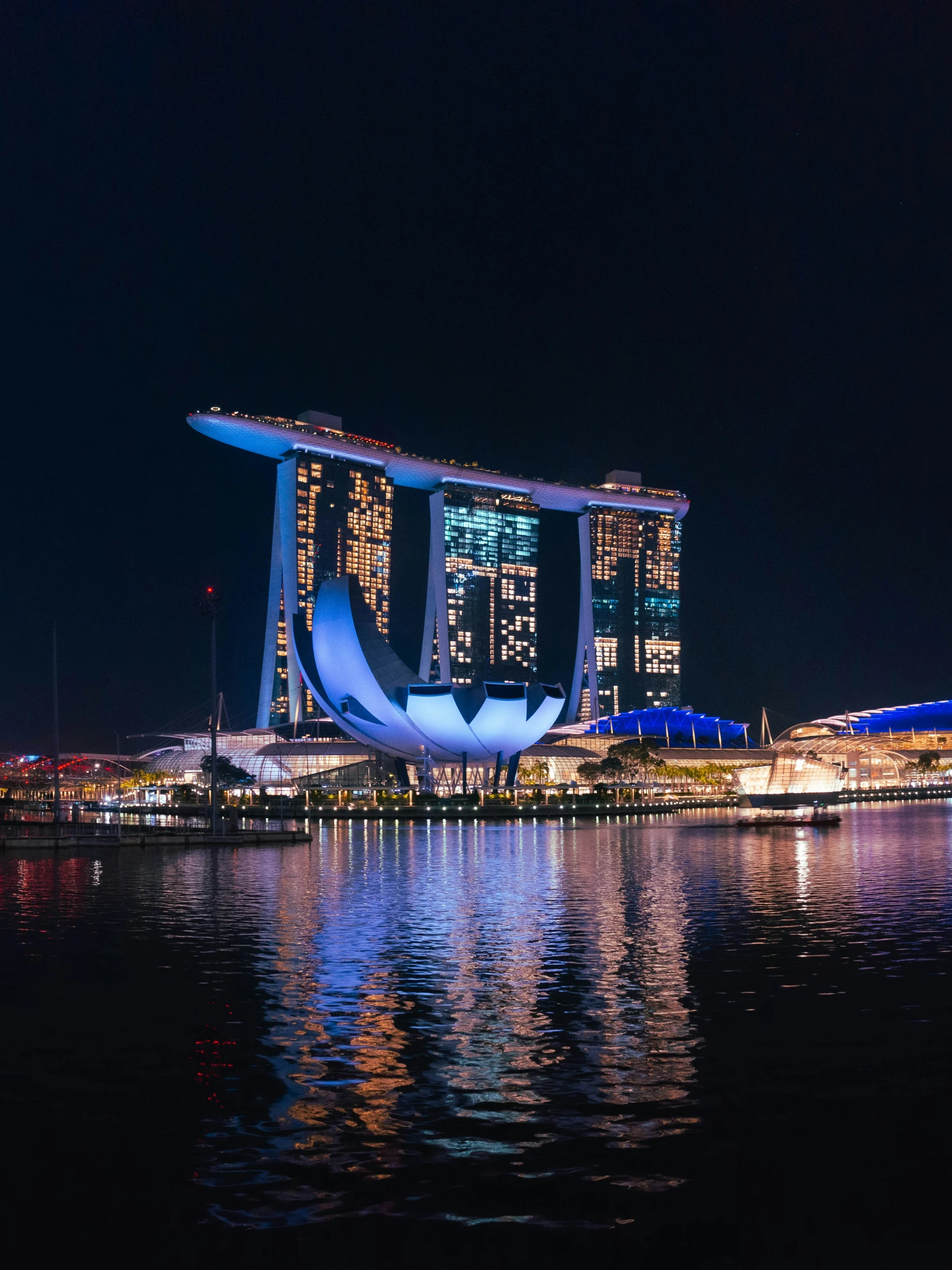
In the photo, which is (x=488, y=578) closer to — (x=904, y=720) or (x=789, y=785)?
(x=904, y=720)

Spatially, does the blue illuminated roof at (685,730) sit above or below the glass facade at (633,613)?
below

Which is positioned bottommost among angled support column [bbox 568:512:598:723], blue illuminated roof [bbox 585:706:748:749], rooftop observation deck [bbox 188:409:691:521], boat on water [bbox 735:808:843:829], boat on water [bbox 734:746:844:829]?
boat on water [bbox 735:808:843:829]

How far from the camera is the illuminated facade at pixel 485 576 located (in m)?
149

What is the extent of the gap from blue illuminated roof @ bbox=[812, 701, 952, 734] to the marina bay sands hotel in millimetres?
31469

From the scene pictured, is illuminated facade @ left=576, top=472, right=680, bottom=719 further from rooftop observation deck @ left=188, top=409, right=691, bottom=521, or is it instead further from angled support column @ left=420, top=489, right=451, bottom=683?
angled support column @ left=420, top=489, right=451, bottom=683

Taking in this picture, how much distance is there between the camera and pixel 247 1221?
23.3 feet

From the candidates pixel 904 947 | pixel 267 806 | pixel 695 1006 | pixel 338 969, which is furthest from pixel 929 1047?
pixel 267 806

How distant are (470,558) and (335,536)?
2319 centimetres

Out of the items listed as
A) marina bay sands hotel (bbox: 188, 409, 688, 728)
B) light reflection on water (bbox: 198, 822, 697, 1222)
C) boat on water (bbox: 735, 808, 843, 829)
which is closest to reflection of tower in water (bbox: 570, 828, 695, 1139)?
light reflection on water (bbox: 198, 822, 697, 1222)

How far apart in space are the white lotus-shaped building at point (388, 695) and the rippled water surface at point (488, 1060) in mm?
48287

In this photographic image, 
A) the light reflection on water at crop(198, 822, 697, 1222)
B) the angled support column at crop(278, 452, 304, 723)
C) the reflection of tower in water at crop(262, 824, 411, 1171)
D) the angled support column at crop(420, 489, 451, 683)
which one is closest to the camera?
the light reflection on water at crop(198, 822, 697, 1222)

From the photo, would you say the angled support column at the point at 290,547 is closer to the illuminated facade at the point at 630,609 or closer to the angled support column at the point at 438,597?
the angled support column at the point at 438,597

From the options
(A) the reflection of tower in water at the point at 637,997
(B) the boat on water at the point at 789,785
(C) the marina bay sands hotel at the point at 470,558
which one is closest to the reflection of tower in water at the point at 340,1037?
(A) the reflection of tower in water at the point at 637,997

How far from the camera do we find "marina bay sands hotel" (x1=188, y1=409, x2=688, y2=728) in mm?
129750
